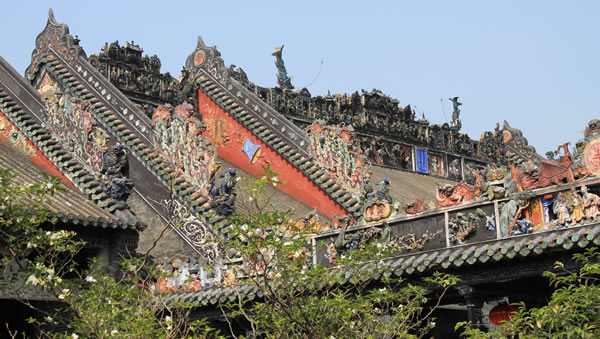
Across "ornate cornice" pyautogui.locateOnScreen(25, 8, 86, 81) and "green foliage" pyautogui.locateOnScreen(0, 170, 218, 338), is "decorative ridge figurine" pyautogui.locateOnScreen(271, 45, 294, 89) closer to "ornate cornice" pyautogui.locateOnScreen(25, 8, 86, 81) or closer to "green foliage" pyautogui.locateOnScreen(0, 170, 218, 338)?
"ornate cornice" pyautogui.locateOnScreen(25, 8, 86, 81)

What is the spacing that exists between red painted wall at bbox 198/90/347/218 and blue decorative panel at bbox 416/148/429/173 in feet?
28.0

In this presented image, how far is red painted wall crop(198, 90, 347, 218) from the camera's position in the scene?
70.2 feet

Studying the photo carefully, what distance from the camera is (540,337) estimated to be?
10781 mm

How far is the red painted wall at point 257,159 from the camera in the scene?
21392mm

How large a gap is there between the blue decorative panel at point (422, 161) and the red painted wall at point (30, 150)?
47.4ft

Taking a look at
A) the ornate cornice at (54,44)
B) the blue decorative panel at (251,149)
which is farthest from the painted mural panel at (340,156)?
the ornate cornice at (54,44)

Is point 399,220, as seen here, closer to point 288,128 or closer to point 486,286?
point 486,286

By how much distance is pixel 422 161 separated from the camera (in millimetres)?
31422

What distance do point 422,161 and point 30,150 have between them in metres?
14.9

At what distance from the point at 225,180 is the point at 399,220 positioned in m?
4.19

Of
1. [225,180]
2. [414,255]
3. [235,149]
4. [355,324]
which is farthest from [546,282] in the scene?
[235,149]

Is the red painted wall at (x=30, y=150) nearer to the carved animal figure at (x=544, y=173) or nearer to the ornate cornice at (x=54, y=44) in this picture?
the ornate cornice at (x=54, y=44)

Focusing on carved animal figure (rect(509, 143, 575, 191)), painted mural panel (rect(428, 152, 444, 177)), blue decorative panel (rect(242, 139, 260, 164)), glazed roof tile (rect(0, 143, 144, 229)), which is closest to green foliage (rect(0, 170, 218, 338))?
glazed roof tile (rect(0, 143, 144, 229))

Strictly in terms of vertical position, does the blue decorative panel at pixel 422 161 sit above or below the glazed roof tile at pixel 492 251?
above
